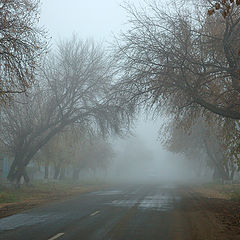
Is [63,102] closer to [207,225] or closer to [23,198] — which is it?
[23,198]

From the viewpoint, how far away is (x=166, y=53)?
1719 cm

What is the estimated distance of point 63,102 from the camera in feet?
107

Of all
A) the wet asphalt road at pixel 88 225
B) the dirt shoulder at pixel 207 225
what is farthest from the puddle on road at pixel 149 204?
the wet asphalt road at pixel 88 225

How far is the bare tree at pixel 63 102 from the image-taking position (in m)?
30.6

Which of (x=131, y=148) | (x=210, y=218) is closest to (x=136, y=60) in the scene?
(x=210, y=218)

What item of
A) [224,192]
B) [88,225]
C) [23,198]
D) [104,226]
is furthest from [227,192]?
[88,225]

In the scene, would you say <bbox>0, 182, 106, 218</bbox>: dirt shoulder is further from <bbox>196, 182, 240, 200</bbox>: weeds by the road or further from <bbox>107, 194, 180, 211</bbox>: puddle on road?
<bbox>196, 182, 240, 200</bbox>: weeds by the road

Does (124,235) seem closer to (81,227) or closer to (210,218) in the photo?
(81,227)

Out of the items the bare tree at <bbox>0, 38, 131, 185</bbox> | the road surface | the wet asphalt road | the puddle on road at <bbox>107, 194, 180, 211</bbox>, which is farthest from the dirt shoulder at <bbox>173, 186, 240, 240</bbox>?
the bare tree at <bbox>0, 38, 131, 185</bbox>

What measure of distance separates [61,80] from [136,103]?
45.4 ft

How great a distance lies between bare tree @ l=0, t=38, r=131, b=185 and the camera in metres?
30.6

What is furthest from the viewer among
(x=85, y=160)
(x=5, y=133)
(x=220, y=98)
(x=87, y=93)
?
(x=85, y=160)

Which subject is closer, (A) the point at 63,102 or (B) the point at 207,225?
(B) the point at 207,225

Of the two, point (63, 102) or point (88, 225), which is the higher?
point (63, 102)
